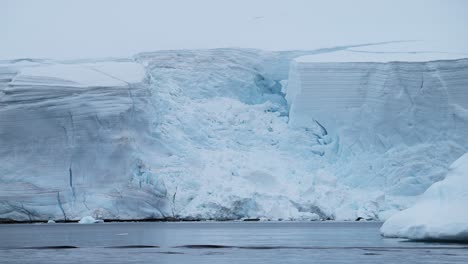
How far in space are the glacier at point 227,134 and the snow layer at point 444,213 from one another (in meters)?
6.14

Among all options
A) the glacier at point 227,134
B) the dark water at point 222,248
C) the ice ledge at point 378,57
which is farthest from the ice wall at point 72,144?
the ice ledge at point 378,57

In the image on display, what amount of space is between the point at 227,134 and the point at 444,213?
29.9 ft

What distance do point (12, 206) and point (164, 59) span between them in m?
5.19

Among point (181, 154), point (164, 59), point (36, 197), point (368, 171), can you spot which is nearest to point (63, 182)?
point (36, 197)

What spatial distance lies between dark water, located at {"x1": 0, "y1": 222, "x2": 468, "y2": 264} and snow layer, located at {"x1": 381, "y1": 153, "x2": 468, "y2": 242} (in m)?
0.18

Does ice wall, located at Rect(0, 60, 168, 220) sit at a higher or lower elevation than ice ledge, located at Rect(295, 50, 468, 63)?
lower

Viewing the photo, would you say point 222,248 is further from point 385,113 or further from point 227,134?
point 385,113

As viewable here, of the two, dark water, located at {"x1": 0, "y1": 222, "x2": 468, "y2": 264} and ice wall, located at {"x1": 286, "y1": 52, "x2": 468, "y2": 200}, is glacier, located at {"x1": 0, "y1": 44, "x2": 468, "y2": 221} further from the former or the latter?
dark water, located at {"x1": 0, "y1": 222, "x2": 468, "y2": 264}

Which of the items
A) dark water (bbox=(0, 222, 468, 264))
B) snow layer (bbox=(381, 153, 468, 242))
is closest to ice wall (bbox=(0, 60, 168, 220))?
dark water (bbox=(0, 222, 468, 264))

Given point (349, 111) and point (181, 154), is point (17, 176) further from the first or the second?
point (349, 111)

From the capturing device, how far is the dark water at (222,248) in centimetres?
1017

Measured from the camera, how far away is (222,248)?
39.3 ft

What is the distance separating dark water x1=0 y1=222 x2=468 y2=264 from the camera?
400 inches

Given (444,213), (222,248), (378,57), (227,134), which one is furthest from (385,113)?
(222,248)
